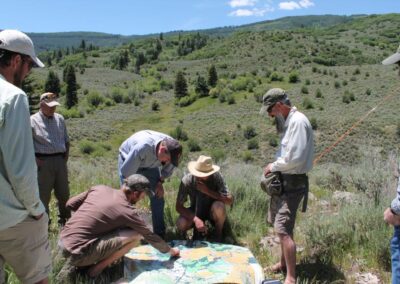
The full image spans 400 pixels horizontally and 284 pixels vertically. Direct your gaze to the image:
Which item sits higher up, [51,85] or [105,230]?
[105,230]

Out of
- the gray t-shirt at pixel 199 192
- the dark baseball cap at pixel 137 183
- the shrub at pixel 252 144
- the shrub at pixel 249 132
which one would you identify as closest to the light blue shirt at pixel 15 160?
the dark baseball cap at pixel 137 183

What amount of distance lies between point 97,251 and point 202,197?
143 cm

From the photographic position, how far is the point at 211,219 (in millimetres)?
5090

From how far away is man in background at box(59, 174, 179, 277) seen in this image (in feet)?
12.9

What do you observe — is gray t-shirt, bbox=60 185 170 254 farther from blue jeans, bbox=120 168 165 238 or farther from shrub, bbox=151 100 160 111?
shrub, bbox=151 100 160 111

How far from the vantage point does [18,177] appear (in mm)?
2482

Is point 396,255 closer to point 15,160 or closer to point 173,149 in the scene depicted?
point 173,149

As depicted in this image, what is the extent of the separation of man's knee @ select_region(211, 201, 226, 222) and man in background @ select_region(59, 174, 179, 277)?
983mm

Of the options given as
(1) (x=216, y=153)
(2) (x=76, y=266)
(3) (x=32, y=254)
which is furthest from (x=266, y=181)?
(1) (x=216, y=153)

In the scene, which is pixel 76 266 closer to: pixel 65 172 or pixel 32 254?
pixel 32 254

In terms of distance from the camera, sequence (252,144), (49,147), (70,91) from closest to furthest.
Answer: (49,147) → (252,144) → (70,91)

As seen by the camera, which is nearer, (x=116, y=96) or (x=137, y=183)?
(x=137, y=183)

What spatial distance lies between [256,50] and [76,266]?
63.3 meters

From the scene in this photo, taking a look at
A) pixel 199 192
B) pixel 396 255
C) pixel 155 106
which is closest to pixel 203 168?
pixel 199 192
